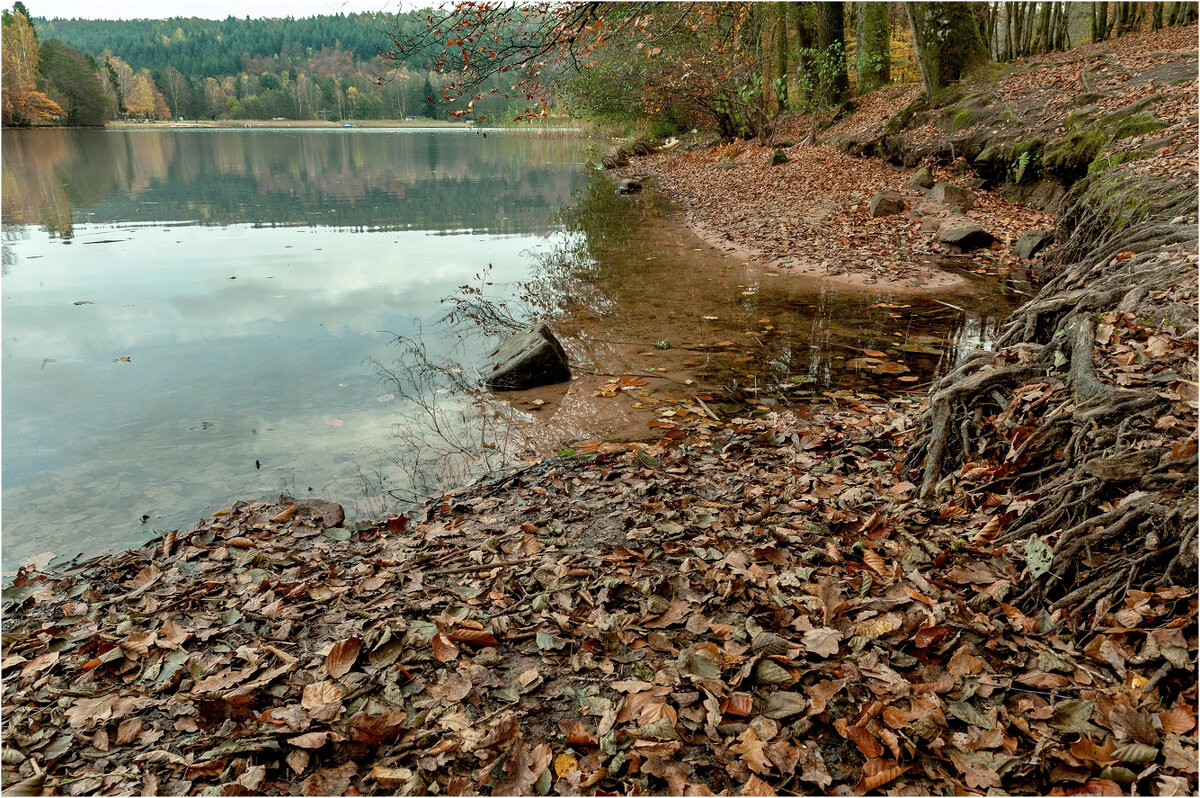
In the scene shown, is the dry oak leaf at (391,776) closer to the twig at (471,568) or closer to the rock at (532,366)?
the twig at (471,568)

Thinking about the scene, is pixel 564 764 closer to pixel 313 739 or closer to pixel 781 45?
pixel 313 739

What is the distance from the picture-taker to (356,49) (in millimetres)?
110938

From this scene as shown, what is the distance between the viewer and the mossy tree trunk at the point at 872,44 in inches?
913

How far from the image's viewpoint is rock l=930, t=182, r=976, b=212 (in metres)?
14.9

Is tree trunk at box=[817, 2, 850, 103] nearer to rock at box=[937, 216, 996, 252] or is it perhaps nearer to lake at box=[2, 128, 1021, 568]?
lake at box=[2, 128, 1021, 568]

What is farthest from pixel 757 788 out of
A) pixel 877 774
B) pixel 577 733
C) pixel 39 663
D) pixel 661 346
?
pixel 661 346

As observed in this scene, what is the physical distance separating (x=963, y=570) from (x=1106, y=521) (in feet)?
2.30

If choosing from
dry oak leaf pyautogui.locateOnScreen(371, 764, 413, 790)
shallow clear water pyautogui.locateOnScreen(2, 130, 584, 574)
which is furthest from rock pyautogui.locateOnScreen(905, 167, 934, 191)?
dry oak leaf pyautogui.locateOnScreen(371, 764, 413, 790)

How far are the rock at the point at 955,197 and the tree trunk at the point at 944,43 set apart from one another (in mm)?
5704

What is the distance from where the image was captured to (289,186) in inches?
1161

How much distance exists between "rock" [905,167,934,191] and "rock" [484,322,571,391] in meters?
12.2

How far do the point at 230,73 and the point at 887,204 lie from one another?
465ft

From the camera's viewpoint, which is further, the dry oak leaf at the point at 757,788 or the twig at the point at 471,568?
the twig at the point at 471,568

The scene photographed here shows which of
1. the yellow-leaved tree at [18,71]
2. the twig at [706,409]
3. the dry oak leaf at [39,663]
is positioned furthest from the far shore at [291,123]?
the dry oak leaf at [39,663]
